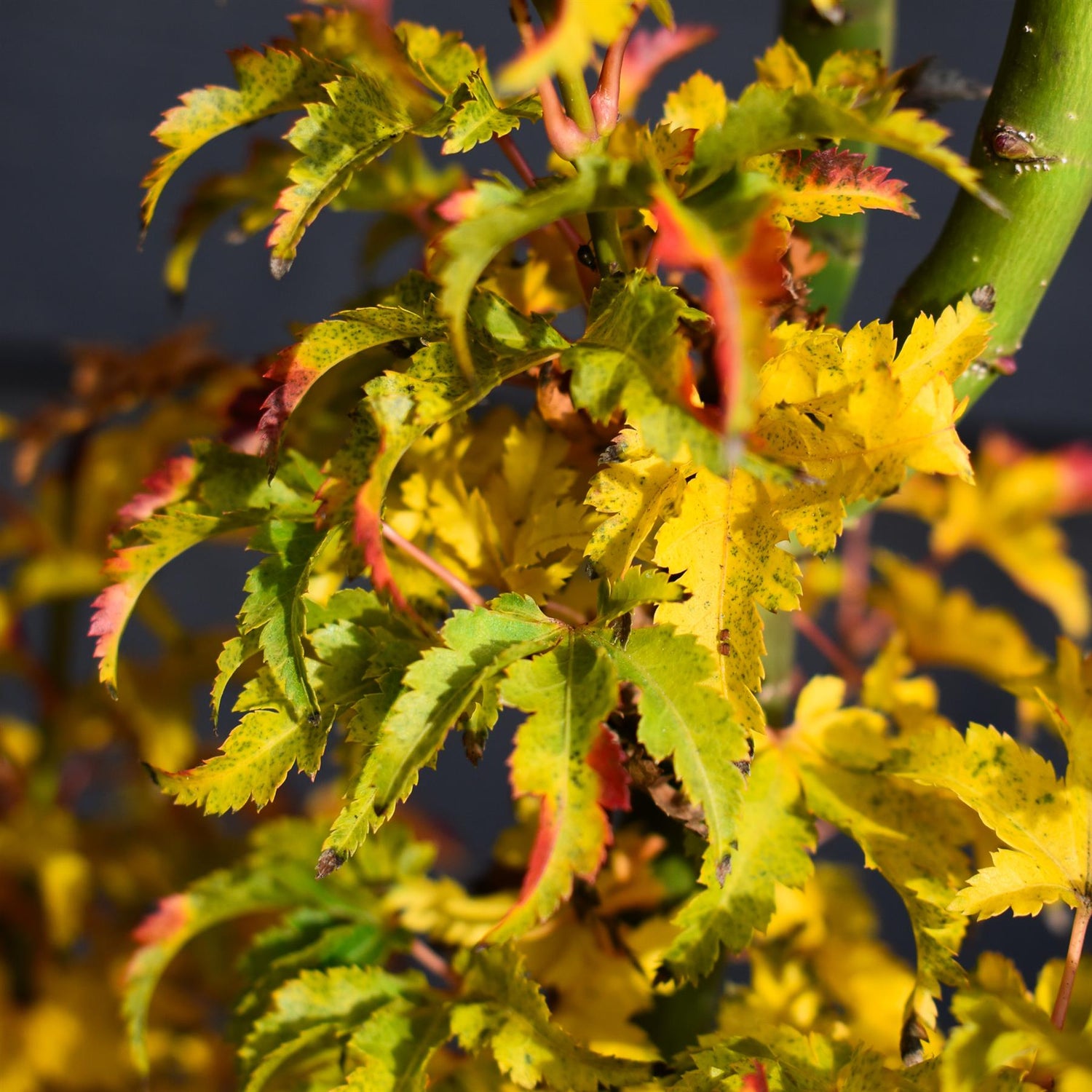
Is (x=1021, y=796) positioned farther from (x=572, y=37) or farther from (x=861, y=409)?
(x=572, y=37)

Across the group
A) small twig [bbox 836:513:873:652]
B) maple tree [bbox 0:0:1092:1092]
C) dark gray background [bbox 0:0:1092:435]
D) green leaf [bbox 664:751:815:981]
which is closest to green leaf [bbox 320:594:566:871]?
maple tree [bbox 0:0:1092:1092]

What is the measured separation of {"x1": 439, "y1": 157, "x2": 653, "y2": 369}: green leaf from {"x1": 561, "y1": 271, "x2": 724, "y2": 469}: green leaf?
0.09 feet

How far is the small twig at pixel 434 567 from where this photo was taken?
0.40 meters

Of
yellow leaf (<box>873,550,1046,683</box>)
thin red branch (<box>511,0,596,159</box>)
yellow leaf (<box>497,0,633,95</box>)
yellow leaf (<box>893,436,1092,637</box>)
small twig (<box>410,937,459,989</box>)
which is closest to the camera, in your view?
yellow leaf (<box>497,0,633,95</box>)

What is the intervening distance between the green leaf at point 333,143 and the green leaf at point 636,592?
0.15 m

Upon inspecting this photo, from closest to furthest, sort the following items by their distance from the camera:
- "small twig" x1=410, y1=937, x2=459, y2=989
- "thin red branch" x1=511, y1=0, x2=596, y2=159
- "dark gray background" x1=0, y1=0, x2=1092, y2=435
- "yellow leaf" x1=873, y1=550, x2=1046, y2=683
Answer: "thin red branch" x1=511, y1=0, x2=596, y2=159 < "small twig" x1=410, y1=937, x2=459, y2=989 < "yellow leaf" x1=873, y1=550, x2=1046, y2=683 < "dark gray background" x1=0, y1=0, x2=1092, y2=435

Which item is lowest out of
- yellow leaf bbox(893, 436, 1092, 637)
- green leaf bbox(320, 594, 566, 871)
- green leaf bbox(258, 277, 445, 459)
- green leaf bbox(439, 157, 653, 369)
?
yellow leaf bbox(893, 436, 1092, 637)

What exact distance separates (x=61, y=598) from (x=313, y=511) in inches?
18.9

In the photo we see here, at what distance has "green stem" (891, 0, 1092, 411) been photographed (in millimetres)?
374

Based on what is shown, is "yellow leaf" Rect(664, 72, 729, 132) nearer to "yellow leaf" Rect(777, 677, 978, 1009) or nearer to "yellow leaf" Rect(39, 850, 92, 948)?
"yellow leaf" Rect(777, 677, 978, 1009)

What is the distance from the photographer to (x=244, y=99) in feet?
1.29

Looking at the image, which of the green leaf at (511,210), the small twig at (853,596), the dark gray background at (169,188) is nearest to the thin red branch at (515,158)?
the green leaf at (511,210)

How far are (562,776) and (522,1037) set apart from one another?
5.9 inches

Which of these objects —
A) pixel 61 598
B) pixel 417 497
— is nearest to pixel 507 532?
pixel 417 497
